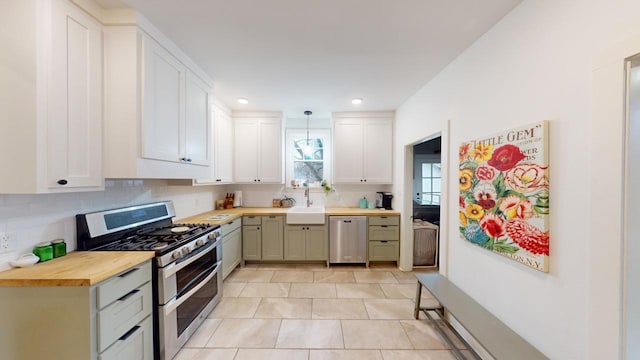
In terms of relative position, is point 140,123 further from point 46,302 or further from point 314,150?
point 314,150

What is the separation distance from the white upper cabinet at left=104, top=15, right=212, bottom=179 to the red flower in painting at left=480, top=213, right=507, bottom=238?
102 inches

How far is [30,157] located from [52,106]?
12.3 inches

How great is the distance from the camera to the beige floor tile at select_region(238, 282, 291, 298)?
2.97 metres

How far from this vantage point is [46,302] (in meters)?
1.32

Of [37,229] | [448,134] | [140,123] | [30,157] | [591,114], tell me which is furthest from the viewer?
[448,134]

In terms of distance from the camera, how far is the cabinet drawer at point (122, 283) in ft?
4.48

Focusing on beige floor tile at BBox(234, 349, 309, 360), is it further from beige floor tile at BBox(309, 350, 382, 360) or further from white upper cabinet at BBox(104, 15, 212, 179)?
white upper cabinet at BBox(104, 15, 212, 179)

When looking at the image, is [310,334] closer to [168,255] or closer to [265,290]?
[265,290]

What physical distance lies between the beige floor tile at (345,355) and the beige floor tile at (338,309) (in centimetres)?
48

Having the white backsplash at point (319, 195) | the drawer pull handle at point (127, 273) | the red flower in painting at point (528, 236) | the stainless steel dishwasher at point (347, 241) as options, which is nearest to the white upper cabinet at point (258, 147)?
the white backsplash at point (319, 195)

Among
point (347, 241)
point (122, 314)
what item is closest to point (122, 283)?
point (122, 314)

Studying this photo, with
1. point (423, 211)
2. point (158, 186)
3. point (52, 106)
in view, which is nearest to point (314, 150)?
point (423, 211)

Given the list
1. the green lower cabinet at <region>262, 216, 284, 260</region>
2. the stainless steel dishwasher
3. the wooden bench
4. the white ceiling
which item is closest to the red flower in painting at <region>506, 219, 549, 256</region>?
the wooden bench

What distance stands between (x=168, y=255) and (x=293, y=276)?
2023 mm
